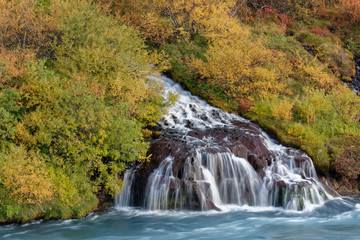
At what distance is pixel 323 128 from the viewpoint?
69.5ft

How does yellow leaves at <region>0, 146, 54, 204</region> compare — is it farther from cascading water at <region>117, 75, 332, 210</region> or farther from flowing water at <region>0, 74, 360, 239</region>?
cascading water at <region>117, 75, 332, 210</region>

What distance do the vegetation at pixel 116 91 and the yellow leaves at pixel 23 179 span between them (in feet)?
0.16

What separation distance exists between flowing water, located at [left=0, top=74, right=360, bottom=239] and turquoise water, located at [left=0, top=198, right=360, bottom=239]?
4 centimetres

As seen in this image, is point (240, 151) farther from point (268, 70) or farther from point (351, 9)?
point (351, 9)

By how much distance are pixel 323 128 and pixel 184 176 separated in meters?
10.9

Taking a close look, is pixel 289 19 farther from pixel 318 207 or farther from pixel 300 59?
pixel 318 207

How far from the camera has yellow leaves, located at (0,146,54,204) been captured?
39.8ft

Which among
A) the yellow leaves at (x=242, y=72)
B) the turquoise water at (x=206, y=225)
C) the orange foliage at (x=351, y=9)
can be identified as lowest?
the turquoise water at (x=206, y=225)

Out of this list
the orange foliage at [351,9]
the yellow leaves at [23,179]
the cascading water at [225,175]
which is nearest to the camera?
the yellow leaves at [23,179]

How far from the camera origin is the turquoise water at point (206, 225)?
12.5 metres

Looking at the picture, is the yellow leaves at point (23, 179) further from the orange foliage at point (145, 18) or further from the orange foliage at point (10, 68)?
the orange foliage at point (145, 18)

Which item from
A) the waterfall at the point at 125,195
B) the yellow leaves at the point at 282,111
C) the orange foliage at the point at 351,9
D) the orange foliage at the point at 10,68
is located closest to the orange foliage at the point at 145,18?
the yellow leaves at the point at 282,111

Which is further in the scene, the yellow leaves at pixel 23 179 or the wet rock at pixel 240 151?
the wet rock at pixel 240 151

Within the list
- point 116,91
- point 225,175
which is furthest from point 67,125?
point 225,175
